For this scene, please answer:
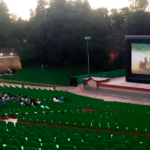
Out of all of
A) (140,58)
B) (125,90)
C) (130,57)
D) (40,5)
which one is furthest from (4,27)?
(140,58)

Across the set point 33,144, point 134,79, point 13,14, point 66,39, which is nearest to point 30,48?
point 66,39

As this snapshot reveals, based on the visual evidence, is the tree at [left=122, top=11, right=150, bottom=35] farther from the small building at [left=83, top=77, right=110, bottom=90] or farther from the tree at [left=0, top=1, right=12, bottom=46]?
the tree at [left=0, top=1, right=12, bottom=46]

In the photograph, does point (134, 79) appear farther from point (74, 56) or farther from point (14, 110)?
point (74, 56)

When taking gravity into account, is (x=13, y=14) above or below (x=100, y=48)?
above

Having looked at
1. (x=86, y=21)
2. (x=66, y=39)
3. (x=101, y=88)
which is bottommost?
(x=101, y=88)

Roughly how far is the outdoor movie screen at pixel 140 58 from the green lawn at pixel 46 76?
17125 millimetres

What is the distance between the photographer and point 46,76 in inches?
1625

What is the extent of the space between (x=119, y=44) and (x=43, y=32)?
16422 millimetres

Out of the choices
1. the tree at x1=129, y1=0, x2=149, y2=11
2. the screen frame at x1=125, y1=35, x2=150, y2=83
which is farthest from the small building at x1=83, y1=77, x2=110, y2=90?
the tree at x1=129, y1=0, x2=149, y2=11

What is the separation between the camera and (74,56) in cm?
4838

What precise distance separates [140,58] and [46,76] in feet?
74.3

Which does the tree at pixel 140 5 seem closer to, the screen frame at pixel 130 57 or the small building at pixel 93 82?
the small building at pixel 93 82

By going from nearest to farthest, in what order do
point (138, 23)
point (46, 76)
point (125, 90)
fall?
point (125, 90), point (46, 76), point (138, 23)

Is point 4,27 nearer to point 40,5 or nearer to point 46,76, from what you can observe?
point 46,76
